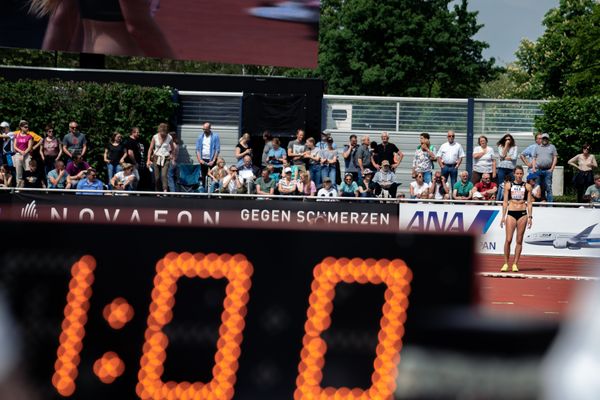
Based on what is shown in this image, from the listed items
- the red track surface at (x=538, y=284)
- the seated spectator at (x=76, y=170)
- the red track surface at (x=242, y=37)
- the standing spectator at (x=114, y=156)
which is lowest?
the red track surface at (x=538, y=284)

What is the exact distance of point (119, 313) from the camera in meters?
3.58

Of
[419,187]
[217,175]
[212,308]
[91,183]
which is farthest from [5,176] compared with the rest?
[212,308]

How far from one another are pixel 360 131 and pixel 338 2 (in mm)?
71017

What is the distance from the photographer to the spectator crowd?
925 inches

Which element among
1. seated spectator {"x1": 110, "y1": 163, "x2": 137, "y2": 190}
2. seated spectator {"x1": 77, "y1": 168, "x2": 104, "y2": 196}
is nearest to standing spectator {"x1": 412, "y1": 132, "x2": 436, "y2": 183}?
seated spectator {"x1": 110, "y1": 163, "x2": 137, "y2": 190}

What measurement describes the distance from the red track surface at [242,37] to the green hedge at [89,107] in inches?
163

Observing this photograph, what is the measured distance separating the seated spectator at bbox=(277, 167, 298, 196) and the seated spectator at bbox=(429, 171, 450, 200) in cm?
314

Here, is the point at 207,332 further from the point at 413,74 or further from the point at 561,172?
the point at 413,74

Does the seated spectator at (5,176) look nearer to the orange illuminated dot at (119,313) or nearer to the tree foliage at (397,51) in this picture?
the orange illuminated dot at (119,313)

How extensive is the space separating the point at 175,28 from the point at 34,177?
33.9 ft

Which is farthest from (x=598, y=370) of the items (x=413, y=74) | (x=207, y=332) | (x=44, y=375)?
(x=413, y=74)

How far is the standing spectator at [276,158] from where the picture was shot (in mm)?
24797

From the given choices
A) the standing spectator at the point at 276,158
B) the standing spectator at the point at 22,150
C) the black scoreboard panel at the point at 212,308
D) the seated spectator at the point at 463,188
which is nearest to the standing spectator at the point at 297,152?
the standing spectator at the point at 276,158

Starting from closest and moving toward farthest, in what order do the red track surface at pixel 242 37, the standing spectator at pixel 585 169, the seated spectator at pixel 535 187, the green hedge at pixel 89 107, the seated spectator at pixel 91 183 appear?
the seated spectator at pixel 91 183 < the seated spectator at pixel 535 187 < the standing spectator at pixel 585 169 < the green hedge at pixel 89 107 < the red track surface at pixel 242 37
